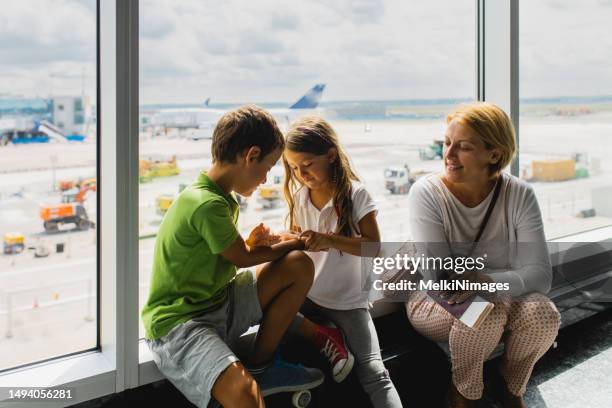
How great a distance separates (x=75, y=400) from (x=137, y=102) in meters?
0.83

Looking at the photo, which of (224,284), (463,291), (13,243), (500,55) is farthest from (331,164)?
(500,55)

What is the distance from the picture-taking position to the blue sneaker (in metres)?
1.71

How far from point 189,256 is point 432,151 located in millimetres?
1341

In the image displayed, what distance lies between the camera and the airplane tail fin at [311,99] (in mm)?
2098

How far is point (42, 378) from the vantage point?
5.35 ft

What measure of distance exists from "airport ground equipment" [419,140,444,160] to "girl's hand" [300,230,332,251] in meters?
0.87

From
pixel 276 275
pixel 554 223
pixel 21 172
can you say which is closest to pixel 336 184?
pixel 276 275

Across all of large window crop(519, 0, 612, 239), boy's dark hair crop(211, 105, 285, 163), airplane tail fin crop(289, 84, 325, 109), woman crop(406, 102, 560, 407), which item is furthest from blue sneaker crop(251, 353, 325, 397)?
large window crop(519, 0, 612, 239)

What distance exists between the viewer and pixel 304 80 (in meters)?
2.11

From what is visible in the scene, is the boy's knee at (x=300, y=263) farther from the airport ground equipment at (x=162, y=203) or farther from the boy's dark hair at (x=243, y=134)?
the airport ground equipment at (x=162, y=203)

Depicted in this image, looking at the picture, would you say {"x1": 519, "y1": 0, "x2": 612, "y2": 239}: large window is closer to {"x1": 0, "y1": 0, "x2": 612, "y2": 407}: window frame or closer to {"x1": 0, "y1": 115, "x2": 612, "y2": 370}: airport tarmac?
{"x1": 0, "y1": 115, "x2": 612, "y2": 370}: airport tarmac

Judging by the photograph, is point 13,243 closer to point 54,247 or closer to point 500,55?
point 54,247

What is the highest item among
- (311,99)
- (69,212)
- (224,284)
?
(311,99)

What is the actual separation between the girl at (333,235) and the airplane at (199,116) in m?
0.18
